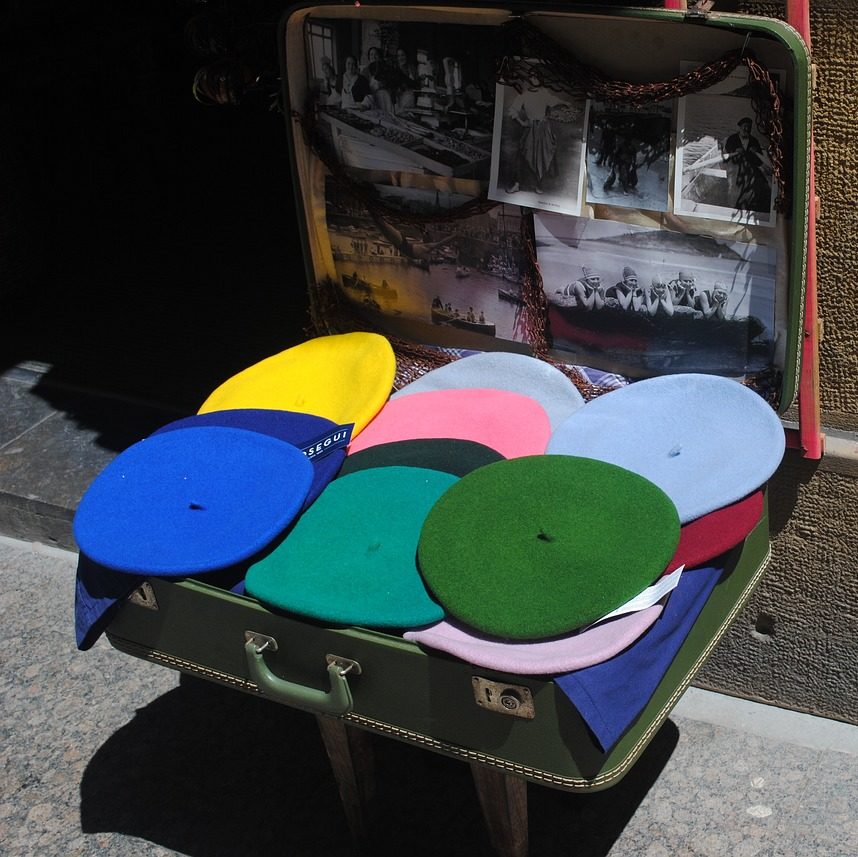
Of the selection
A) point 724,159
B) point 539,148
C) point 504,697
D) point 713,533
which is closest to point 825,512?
point 713,533

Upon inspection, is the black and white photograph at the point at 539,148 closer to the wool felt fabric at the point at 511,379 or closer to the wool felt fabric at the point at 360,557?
the wool felt fabric at the point at 511,379

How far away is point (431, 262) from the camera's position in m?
2.12

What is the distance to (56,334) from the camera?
3.88 metres

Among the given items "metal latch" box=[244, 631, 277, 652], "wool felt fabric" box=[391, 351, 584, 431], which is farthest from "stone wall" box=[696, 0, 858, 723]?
"metal latch" box=[244, 631, 277, 652]

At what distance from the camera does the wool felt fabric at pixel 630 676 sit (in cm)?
137

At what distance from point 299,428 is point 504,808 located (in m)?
0.71

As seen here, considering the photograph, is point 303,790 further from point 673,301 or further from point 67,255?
point 67,255

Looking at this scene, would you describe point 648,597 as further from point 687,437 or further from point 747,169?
point 747,169

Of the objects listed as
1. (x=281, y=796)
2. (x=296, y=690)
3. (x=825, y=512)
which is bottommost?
(x=281, y=796)

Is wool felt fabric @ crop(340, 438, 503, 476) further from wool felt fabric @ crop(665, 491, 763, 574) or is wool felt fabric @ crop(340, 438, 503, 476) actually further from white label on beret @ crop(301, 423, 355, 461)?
wool felt fabric @ crop(665, 491, 763, 574)

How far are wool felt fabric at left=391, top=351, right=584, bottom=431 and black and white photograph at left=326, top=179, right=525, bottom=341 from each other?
0.09 m

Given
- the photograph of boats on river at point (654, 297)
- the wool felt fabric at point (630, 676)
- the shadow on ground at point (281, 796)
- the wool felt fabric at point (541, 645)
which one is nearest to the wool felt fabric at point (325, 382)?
the photograph of boats on river at point (654, 297)

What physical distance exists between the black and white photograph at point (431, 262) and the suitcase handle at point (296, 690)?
822mm

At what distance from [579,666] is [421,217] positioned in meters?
0.98
